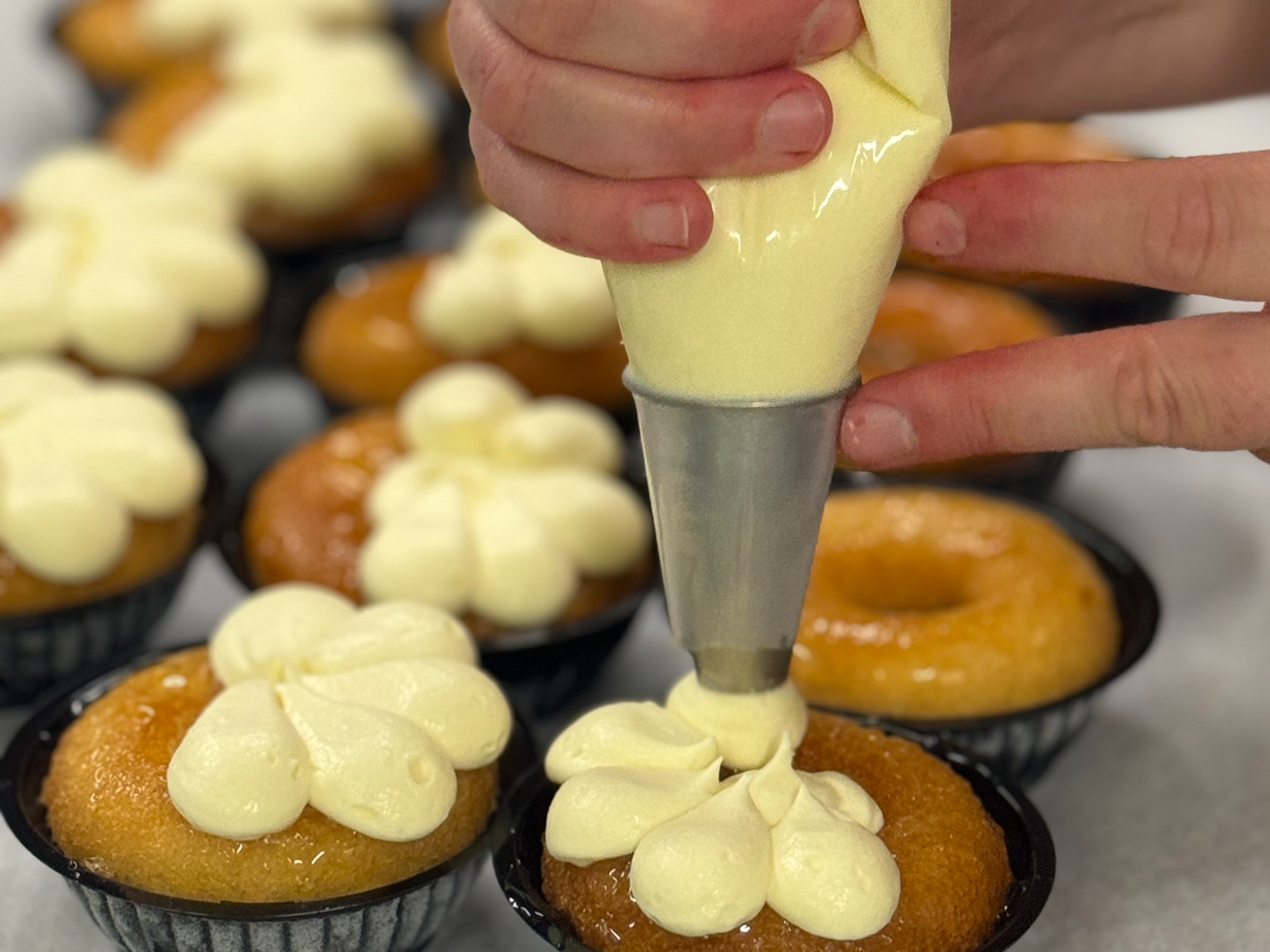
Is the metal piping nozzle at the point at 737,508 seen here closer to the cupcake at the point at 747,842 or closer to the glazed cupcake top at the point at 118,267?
the cupcake at the point at 747,842

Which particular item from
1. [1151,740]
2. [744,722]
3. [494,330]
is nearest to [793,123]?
[744,722]

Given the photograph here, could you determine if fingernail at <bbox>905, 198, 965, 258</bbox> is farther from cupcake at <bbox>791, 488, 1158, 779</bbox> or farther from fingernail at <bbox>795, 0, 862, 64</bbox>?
cupcake at <bbox>791, 488, 1158, 779</bbox>

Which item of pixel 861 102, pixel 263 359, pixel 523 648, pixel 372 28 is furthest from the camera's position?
pixel 372 28

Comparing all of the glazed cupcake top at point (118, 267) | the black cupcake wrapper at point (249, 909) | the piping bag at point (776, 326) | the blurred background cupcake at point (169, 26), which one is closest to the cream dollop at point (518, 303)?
the glazed cupcake top at point (118, 267)

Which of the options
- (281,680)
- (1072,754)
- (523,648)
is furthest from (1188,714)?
(281,680)

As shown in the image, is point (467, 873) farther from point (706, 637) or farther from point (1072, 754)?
point (1072, 754)

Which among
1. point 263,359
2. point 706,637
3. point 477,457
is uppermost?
point 706,637
